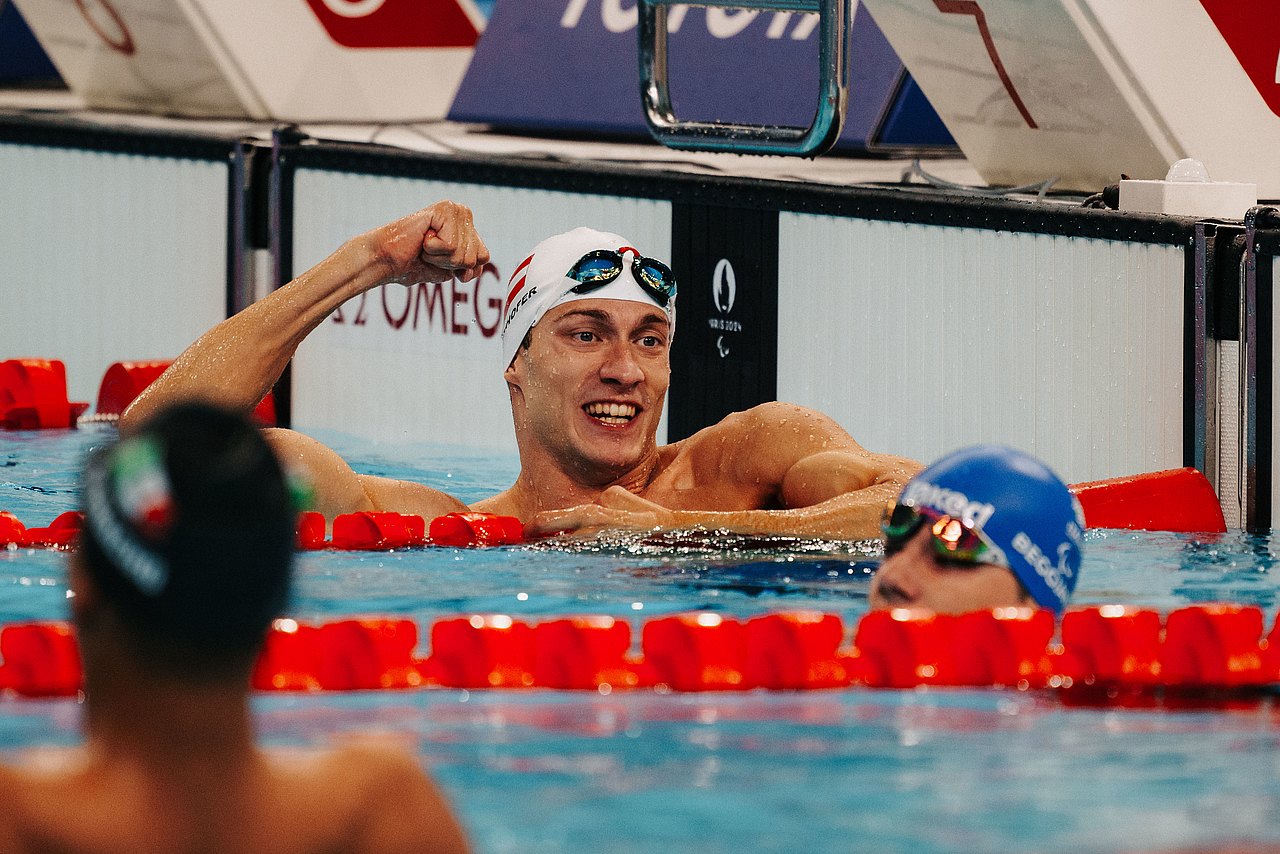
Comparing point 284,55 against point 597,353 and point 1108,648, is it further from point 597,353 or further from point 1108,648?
point 1108,648

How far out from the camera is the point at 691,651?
3.29 m

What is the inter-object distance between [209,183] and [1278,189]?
12.8 ft

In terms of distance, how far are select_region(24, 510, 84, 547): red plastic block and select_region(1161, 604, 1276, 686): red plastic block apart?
233 cm

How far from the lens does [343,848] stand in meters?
1.54

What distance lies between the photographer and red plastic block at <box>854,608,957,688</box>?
3.24 metres

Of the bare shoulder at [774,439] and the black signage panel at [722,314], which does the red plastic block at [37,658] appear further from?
the black signage panel at [722,314]

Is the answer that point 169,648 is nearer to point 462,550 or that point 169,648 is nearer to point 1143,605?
point 1143,605

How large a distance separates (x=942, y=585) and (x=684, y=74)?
4.61 m

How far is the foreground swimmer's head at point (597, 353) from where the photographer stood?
4.59 metres

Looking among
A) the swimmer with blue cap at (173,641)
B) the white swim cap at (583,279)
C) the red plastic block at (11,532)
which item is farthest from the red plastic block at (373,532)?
the swimmer with blue cap at (173,641)

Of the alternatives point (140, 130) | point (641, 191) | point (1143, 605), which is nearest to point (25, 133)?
point (140, 130)

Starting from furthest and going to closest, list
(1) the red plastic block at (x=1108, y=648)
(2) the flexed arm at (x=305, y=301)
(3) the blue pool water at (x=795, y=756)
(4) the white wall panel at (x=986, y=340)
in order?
(4) the white wall panel at (x=986, y=340) < (2) the flexed arm at (x=305, y=301) < (1) the red plastic block at (x=1108, y=648) < (3) the blue pool water at (x=795, y=756)

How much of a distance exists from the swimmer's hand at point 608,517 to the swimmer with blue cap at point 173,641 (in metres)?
3.01

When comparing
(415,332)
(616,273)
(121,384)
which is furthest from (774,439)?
(121,384)
